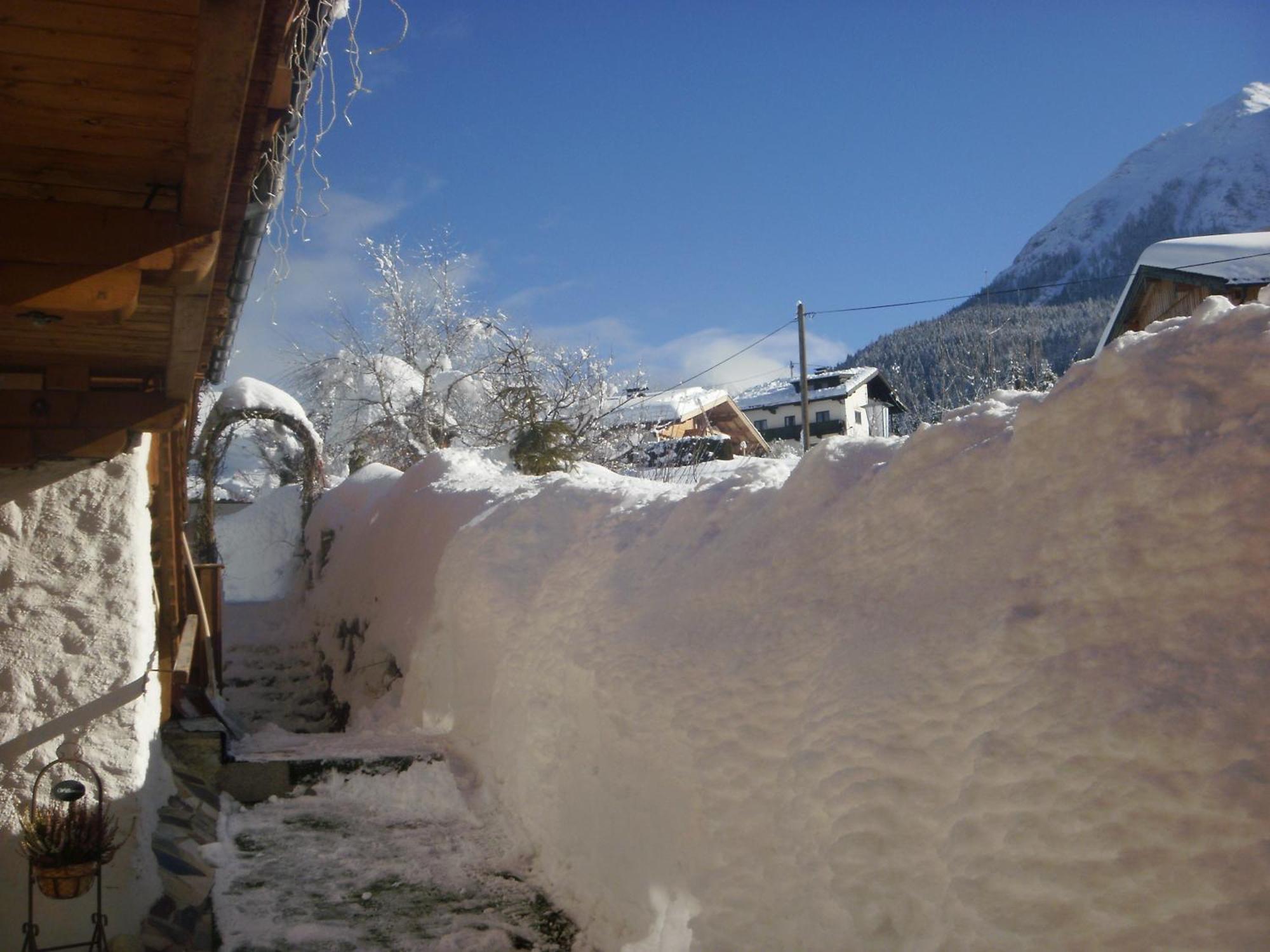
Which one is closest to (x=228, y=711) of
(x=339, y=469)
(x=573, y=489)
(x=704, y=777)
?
(x=573, y=489)

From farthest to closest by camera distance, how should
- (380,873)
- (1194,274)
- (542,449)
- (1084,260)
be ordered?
(1084,260)
(1194,274)
(542,449)
(380,873)

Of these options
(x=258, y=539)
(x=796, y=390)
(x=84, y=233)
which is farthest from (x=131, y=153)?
(x=796, y=390)

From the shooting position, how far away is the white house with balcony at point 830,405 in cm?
3148

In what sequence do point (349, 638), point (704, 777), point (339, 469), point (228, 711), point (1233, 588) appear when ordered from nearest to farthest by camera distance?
1. point (1233, 588)
2. point (704, 777)
3. point (228, 711)
4. point (349, 638)
5. point (339, 469)

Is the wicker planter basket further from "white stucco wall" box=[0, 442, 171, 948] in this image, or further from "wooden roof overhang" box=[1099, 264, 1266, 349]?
"wooden roof overhang" box=[1099, 264, 1266, 349]

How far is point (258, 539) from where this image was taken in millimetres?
20438

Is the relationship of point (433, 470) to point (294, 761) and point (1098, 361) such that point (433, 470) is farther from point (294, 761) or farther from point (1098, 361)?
point (1098, 361)

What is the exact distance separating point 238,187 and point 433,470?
21.3 ft

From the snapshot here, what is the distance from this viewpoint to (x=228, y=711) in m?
8.48

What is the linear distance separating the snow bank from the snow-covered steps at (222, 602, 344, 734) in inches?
226

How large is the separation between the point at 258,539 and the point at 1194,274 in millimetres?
16800

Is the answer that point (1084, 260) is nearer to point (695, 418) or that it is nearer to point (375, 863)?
point (695, 418)

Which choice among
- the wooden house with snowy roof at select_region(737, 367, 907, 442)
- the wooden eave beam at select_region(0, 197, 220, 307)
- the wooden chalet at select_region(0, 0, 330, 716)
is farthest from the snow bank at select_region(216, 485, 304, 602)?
the wooden eave beam at select_region(0, 197, 220, 307)

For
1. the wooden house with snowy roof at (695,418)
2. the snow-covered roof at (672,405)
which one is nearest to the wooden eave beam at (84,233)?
the wooden house with snowy roof at (695,418)
